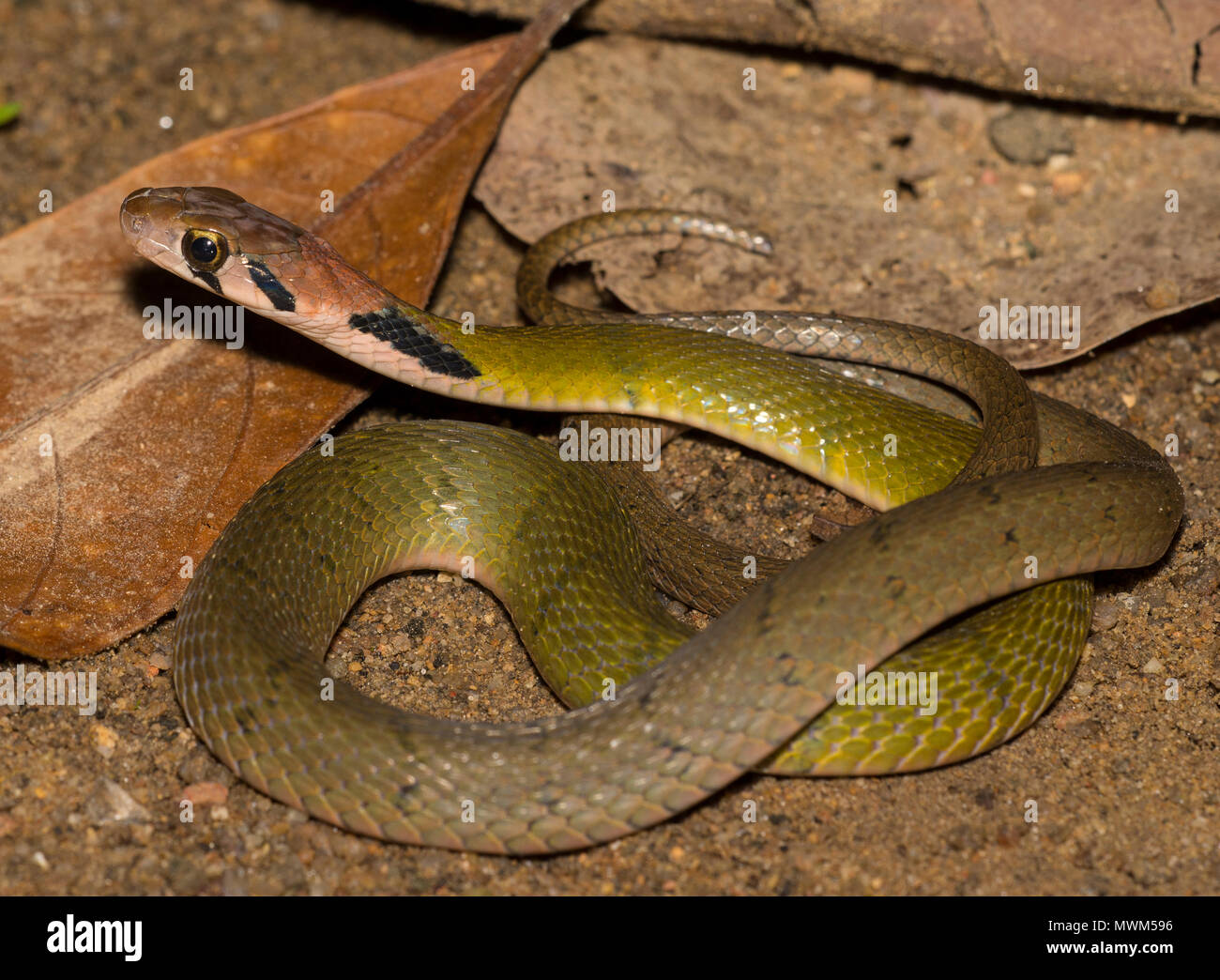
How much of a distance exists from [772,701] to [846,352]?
2552 millimetres

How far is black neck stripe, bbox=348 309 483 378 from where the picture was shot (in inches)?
223

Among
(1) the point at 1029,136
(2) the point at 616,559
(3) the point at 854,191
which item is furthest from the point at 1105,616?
(1) the point at 1029,136

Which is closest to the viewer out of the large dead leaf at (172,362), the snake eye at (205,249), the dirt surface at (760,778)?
the dirt surface at (760,778)

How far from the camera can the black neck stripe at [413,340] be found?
567cm

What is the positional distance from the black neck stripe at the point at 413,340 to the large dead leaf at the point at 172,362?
17.1 inches

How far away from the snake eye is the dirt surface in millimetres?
1225

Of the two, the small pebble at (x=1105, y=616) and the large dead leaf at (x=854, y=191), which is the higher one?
the large dead leaf at (x=854, y=191)

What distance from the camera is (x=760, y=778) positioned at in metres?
4.81
